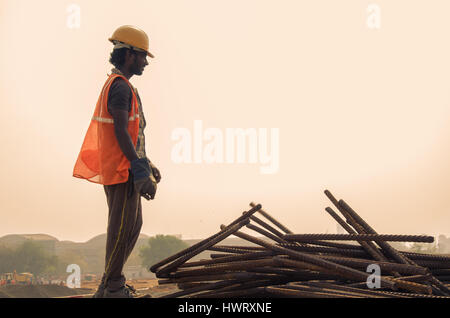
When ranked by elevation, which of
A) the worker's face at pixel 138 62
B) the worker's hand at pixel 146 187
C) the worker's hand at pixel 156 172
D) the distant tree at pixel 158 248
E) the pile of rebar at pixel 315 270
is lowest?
the distant tree at pixel 158 248

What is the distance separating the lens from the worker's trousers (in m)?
4.19

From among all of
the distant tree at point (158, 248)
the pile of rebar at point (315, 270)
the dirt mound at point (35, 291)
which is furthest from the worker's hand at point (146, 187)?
the distant tree at point (158, 248)

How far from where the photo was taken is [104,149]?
4.20 m

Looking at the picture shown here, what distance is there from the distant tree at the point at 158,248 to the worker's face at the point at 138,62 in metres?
14.7

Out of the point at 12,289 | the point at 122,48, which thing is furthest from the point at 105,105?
the point at 12,289

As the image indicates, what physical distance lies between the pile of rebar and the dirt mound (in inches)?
105

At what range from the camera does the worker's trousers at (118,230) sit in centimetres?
419

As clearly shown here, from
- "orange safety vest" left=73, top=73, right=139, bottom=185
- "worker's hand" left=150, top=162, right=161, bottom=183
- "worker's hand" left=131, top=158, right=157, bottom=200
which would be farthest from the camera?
"worker's hand" left=150, top=162, right=161, bottom=183

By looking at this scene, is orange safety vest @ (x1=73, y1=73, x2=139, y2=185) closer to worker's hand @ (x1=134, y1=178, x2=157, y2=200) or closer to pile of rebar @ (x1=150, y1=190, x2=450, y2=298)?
worker's hand @ (x1=134, y1=178, x2=157, y2=200)

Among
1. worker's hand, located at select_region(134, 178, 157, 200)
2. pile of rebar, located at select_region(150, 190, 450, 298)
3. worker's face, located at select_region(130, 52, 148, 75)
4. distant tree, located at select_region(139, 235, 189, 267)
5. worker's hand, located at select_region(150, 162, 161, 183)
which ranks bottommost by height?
distant tree, located at select_region(139, 235, 189, 267)

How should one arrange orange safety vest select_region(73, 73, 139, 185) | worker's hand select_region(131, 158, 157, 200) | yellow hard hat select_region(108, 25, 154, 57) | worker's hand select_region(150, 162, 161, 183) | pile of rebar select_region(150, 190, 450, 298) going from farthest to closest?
worker's hand select_region(150, 162, 161, 183), yellow hard hat select_region(108, 25, 154, 57), orange safety vest select_region(73, 73, 139, 185), worker's hand select_region(131, 158, 157, 200), pile of rebar select_region(150, 190, 450, 298)

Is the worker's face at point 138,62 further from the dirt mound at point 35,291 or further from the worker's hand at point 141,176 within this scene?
the dirt mound at point 35,291

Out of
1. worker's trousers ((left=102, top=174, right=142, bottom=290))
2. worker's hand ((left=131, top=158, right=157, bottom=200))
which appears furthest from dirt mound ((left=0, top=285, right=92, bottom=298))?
worker's hand ((left=131, top=158, right=157, bottom=200))
